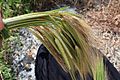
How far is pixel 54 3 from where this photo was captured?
2992mm

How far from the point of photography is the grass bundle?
110cm

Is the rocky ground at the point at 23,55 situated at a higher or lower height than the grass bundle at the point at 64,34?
lower

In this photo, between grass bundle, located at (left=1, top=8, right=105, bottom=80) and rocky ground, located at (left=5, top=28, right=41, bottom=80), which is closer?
grass bundle, located at (left=1, top=8, right=105, bottom=80)

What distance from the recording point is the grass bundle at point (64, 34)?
1.10 metres

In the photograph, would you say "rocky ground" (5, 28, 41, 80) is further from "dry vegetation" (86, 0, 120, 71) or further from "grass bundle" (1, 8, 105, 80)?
"grass bundle" (1, 8, 105, 80)

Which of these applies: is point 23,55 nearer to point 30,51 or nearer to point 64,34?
point 30,51

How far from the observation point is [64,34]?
1.12 metres

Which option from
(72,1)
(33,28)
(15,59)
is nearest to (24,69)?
(15,59)

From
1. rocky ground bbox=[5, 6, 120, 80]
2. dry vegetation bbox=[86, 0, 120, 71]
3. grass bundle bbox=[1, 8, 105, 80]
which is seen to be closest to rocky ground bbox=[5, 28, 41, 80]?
rocky ground bbox=[5, 6, 120, 80]

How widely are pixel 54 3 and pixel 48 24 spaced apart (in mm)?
1901

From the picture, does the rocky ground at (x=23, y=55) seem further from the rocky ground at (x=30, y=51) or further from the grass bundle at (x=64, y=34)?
the grass bundle at (x=64, y=34)

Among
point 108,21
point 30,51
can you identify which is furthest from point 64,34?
point 108,21

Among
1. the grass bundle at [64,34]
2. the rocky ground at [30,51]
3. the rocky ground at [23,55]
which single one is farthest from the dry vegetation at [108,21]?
the grass bundle at [64,34]

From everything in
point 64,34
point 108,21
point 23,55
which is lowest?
point 23,55
